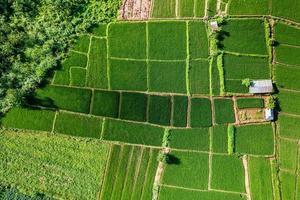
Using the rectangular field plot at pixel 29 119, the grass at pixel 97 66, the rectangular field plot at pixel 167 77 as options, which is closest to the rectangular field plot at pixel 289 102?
the rectangular field plot at pixel 167 77

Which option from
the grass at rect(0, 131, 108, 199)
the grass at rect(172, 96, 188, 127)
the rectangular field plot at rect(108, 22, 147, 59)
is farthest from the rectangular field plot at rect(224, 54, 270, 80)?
the grass at rect(0, 131, 108, 199)

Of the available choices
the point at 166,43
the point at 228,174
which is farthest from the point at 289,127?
the point at 166,43

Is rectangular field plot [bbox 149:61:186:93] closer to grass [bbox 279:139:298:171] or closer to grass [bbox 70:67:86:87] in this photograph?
grass [bbox 70:67:86:87]

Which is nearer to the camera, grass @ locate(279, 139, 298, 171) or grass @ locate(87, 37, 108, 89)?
grass @ locate(87, 37, 108, 89)

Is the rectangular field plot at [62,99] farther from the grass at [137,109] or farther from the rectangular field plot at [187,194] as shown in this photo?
the rectangular field plot at [187,194]

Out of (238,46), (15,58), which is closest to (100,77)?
(15,58)

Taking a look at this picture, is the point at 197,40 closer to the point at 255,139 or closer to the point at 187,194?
the point at 255,139
